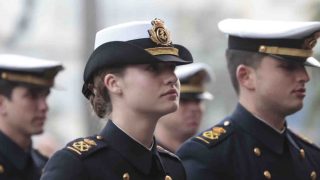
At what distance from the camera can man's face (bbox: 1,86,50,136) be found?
9305mm

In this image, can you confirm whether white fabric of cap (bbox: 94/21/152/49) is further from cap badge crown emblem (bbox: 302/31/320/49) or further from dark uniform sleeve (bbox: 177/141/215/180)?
cap badge crown emblem (bbox: 302/31/320/49)

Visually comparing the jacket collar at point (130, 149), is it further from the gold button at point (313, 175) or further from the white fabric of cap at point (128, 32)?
the gold button at point (313, 175)

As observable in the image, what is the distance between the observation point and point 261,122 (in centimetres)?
779

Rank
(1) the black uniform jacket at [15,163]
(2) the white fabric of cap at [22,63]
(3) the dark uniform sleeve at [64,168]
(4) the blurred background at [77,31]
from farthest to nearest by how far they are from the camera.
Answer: (4) the blurred background at [77,31]
(2) the white fabric of cap at [22,63]
(1) the black uniform jacket at [15,163]
(3) the dark uniform sleeve at [64,168]

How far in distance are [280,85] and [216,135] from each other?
0.51 metres

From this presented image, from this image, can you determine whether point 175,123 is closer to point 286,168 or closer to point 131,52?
point 286,168

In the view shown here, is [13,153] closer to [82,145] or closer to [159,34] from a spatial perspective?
[82,145]

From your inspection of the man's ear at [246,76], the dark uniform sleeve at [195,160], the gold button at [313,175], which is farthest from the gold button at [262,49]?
the gold button at [313,175]

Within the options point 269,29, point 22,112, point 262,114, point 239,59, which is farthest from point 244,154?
point 22,112

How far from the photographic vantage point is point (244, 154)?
25.2ft

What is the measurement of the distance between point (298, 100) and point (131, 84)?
125 centimetres

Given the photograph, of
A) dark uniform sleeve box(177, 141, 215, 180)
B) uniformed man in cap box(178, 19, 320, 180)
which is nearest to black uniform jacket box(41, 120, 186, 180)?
dark uniform sleeve box(177, 141, 215, 180)

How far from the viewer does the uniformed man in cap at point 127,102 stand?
22.2 feet

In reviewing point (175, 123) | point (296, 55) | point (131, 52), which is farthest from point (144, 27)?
point (175, 123)
